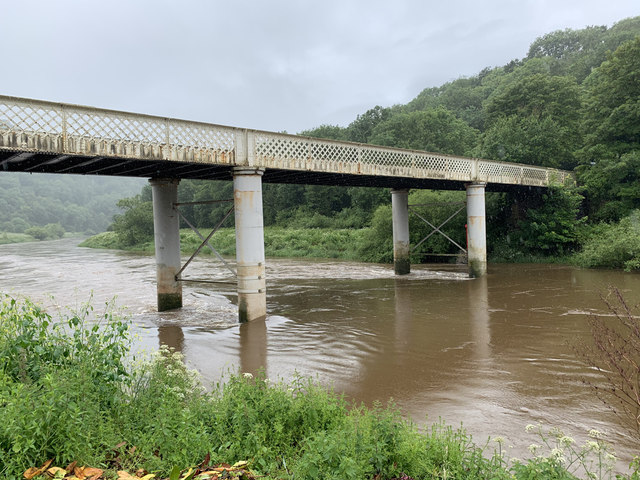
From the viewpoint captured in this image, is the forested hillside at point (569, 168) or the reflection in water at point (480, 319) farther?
the forested hillside at point (569, 168)

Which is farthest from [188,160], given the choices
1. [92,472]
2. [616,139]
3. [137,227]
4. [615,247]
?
[137,227]

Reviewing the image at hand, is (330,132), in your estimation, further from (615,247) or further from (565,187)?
(615,247)

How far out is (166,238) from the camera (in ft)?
50.5

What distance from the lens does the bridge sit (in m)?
9.89

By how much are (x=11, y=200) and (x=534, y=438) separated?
166 meters

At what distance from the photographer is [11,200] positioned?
142 meters

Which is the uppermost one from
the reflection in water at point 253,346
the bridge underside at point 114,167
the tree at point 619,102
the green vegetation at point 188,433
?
the tree at point 619,102

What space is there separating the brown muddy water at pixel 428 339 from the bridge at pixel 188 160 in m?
1.85

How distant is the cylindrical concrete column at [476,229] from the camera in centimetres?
2203

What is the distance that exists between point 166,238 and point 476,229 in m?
13.9

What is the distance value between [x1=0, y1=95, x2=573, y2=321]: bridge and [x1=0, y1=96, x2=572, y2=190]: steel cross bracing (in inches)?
0.8

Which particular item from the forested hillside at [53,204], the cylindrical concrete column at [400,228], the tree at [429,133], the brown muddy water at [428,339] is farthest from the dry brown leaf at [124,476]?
the forested hillside at [53,204]

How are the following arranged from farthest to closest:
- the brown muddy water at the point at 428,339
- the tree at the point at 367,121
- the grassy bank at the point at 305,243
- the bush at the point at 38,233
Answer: the bush at the point at 38,233, the tree at the point at 367,121, the grassy bank at the point at 305,243, the brown muddy water at the point at 428,339

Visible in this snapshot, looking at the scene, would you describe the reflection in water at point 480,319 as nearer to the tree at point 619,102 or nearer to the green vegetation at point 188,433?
the green vegetation at point 188,433
